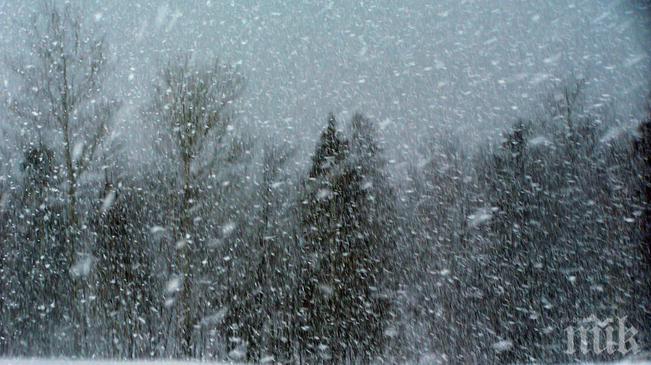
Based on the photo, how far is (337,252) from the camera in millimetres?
1636

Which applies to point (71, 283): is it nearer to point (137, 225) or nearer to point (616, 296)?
point (137, 225)

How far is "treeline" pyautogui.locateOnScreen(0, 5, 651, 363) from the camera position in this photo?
1.62 meters

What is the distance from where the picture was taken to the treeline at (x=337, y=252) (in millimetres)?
Answer: 1624

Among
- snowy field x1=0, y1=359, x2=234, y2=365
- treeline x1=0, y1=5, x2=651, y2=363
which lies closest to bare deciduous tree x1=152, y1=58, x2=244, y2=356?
treeline x1=0, y1=5, x2=651, y2=363

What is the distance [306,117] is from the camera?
1850 millimetres

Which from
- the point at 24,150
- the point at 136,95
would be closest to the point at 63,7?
the point at 136,95

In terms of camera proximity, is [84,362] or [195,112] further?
[195,112]

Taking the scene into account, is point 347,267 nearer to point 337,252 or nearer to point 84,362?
point 337,252

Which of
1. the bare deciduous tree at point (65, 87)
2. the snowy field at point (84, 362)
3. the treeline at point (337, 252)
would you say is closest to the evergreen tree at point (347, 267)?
the treeline at point (337, 252)

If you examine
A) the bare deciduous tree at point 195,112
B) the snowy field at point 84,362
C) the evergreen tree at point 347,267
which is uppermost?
the bare deciduous tree at point 195,112

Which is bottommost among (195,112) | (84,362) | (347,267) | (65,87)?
(84,362)

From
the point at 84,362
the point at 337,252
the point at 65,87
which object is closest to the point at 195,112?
the point at 65,87

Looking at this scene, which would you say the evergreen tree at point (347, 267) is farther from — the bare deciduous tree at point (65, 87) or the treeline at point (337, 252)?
the bare deciduous tree at point (65, 87)

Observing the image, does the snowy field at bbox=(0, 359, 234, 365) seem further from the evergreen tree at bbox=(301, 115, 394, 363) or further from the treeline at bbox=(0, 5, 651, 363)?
the evergreen tree at bbox=(301, 115, 394, 363)
